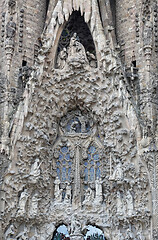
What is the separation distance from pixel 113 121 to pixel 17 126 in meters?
2.16

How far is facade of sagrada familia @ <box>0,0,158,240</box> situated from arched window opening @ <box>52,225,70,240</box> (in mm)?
104

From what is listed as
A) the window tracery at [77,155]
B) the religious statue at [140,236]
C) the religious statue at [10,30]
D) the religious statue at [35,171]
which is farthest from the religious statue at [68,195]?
the religious statue at [10,30]

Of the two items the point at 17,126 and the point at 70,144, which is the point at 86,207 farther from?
the point at 17,126

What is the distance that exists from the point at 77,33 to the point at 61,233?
5048mm

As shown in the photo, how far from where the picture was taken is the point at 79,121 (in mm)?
11336

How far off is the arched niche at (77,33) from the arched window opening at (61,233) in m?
4.25

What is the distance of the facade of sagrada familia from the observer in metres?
9.94

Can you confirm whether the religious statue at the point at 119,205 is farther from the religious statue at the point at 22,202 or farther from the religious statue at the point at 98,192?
the religious statue at the point at 22,202

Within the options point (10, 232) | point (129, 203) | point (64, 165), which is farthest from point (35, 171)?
point (129, 203)

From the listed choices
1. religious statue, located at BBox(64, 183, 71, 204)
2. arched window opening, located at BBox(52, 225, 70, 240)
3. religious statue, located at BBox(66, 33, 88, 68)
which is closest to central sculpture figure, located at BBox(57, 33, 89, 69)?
religious statue, located at BBox(66, 33, 88, 68)

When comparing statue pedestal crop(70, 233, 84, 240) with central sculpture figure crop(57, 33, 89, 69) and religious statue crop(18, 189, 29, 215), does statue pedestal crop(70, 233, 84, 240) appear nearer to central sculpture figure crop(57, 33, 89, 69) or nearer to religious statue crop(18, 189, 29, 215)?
religious statue crop(18, 189, 29, 215)

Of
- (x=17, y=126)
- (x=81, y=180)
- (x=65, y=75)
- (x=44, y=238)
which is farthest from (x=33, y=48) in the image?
(x=44, y=238)

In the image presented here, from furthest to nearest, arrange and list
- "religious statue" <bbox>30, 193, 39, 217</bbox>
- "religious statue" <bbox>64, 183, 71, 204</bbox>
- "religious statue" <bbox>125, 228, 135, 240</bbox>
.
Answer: "religious statue" <bbox>64, 183, 71, 204</bbox>
"religious statue" <bbox>30, 193, 39, 217</bbox>
"religious statue" <bbox>125, 228, 135, 240</bbox>

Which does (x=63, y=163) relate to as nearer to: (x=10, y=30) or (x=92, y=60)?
(x=92, y=60)
